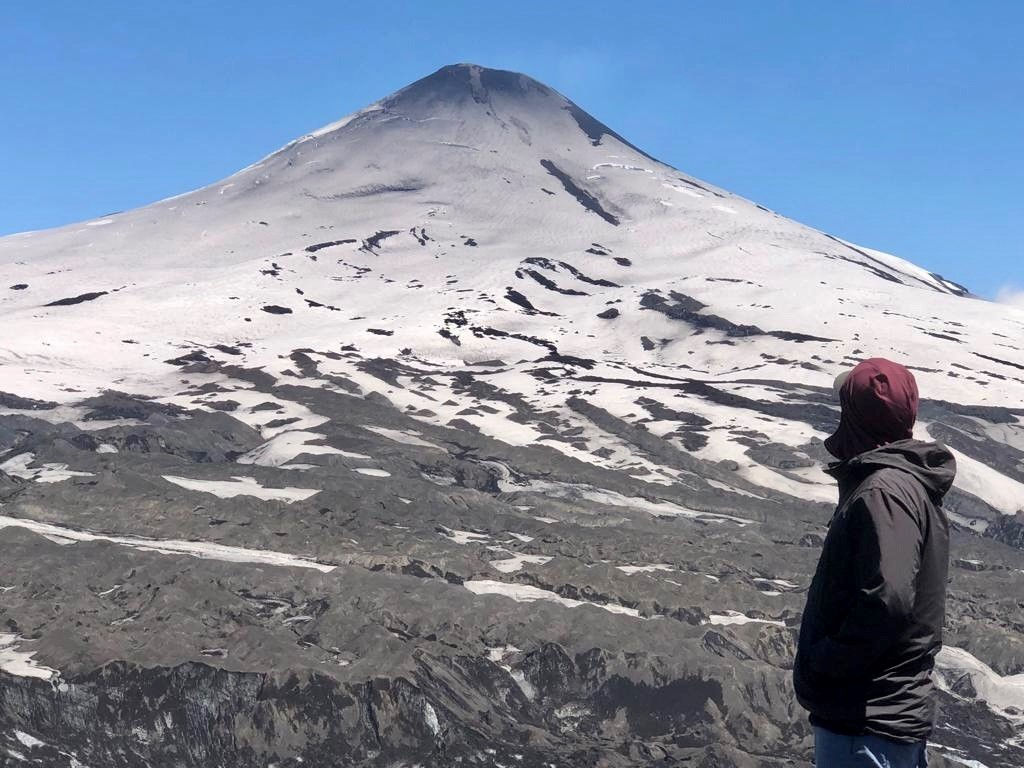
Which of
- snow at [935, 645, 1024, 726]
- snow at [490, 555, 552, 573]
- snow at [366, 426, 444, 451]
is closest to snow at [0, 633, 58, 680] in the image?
snow at [490, 555, 552, 573]

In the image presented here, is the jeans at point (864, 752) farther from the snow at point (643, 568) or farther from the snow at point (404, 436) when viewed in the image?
the snow at point (404, 436)

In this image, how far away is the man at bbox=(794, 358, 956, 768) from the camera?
→ 490cm

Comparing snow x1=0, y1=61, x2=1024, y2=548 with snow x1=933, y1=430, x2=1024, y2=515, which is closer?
snow x1=933, y1=430, x2=1024, y2=515

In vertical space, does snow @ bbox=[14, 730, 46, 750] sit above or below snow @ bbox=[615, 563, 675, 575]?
below

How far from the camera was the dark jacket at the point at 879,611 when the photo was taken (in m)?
4.89

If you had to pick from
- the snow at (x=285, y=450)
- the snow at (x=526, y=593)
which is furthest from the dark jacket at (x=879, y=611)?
the snow at (x=285, y=450)

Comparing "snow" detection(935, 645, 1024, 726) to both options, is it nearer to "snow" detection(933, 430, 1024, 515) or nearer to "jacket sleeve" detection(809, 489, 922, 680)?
"snow" detection(933, 430, 1024, 515)

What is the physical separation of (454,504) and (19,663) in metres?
39.0

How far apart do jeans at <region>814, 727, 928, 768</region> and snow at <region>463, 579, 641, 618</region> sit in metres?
55.5

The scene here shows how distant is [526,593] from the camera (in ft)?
206

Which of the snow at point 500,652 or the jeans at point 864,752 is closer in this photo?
the jeans at point 864,752

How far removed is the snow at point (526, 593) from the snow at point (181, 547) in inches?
280

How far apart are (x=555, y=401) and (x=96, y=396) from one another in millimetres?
41620

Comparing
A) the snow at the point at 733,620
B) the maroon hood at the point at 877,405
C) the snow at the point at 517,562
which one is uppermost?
the maroon hood at the point at 877,405
